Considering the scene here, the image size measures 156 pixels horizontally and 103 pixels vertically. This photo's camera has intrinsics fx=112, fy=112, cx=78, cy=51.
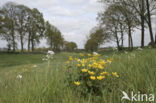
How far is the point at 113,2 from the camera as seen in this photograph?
16.3 m

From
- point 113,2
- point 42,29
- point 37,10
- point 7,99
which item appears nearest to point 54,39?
point 42,29

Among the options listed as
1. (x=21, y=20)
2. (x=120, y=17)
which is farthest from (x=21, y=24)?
(x=120, y=17)

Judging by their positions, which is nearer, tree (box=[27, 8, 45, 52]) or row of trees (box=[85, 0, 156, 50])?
row of trees (box=[85, 0, 156, 50])

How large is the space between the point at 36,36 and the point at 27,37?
2.66 meters

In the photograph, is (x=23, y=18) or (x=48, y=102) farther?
(x=23, y=18)

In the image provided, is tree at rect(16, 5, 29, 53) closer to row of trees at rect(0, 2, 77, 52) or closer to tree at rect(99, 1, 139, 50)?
row of trees at rect(0, 2, 77, 52)

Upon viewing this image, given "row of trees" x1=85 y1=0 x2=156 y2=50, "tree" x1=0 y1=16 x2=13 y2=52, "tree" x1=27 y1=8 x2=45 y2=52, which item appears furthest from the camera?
"tree" x1=27 y1=8 x2=45 y2=52

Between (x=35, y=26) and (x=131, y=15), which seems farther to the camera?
(x=35, y=26)

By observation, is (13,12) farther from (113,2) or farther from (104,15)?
(113,2)

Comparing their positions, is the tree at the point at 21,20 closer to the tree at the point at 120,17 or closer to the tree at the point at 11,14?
the tree at the point at 11,14

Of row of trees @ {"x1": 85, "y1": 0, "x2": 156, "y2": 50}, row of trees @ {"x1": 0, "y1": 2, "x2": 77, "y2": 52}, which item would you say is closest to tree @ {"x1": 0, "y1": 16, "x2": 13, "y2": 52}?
row of trees @ {"x1": 0, "y1": 2, "x2": 77, "y2": 52}

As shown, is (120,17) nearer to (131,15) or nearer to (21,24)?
(131,15)

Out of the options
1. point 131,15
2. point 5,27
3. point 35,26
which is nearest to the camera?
point 131,15

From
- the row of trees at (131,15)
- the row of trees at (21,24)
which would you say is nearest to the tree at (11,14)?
the row of trees at (21,24)
